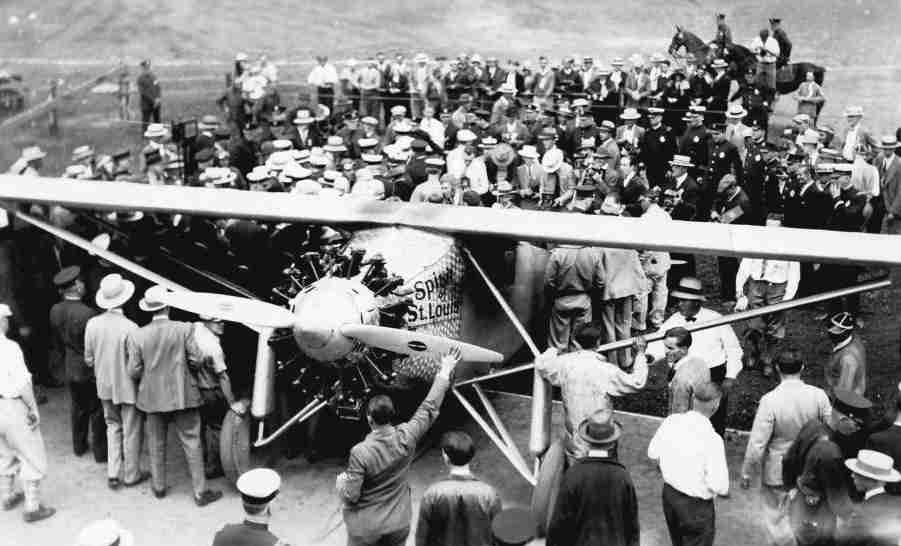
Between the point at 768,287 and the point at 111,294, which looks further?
the point at 768,287

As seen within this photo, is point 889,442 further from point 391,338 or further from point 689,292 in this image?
point 391,338

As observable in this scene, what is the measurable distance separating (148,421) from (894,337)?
28.0ft

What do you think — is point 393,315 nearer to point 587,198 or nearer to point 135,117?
point 587,198

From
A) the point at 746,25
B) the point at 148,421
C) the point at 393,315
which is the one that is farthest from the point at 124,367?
the point at 746,25

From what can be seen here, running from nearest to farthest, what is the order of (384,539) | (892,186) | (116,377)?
(384,539)
(116,377)
(892,186)

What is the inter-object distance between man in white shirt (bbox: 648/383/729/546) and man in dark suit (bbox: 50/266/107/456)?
514 centimetres

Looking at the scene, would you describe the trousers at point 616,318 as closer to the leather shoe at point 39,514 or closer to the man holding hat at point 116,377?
the man holding hat at point 116,377

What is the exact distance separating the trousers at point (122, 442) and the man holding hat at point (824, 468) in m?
5.41

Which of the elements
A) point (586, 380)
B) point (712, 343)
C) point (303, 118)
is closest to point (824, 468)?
point (586, 380)

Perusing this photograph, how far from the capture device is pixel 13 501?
352 inches

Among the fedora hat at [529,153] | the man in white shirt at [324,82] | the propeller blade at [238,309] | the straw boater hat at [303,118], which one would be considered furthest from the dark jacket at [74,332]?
the man in white shirt at [324,82]

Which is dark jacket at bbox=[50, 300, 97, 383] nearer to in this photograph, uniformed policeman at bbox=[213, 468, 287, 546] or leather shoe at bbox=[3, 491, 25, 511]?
leather shoe at bbox=[3, 491, 25, 511]

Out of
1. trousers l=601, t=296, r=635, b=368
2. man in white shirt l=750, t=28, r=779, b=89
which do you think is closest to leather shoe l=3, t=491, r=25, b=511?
trousers l=601, t=296, r=635, b=368

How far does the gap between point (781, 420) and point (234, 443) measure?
4511mm
